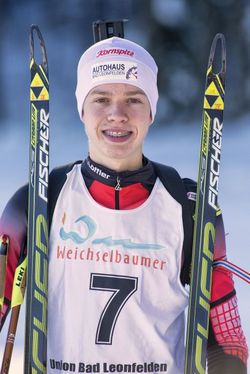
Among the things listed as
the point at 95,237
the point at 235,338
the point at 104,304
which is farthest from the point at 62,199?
the point at 235,338

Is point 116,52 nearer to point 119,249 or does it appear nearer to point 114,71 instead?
point 114,71

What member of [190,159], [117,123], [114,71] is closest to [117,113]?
[117,123]

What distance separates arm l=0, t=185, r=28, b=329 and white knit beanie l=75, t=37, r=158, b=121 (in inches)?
13.0

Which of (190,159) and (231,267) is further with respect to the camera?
(190,159)

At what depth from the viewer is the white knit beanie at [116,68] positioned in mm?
2822

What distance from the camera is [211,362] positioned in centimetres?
288

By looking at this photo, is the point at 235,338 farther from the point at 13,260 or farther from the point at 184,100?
the point at 184,100

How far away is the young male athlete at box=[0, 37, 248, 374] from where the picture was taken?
2775 millimetres

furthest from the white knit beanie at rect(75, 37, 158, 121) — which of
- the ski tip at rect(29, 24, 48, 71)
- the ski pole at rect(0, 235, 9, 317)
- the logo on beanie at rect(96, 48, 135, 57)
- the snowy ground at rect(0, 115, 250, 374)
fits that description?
the snowy ground at rect(0, 115, 250, 374)

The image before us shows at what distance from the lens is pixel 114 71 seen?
2818mm

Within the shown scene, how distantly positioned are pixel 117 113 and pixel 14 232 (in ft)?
1.52

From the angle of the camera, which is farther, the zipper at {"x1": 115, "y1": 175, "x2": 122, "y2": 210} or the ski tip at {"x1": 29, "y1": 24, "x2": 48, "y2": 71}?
the ski tip at {"x1": 29, "y1": 24, "x2": 48, "y2": 71}

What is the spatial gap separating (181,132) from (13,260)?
9.01 meters

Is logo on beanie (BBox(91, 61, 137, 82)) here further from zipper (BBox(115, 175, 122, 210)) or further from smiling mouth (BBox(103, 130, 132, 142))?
zipper (BBox(115, 175, 122, 210))
